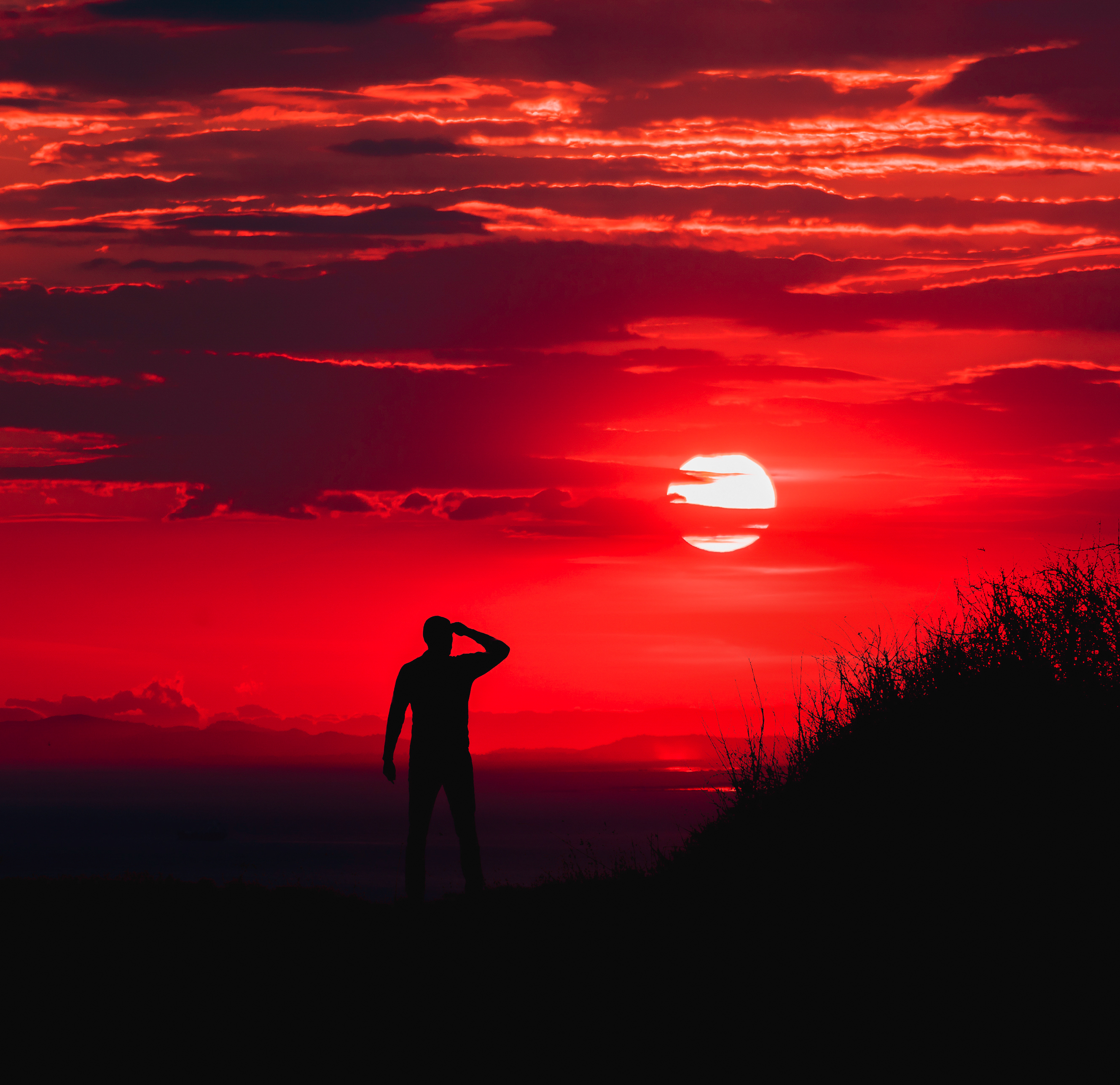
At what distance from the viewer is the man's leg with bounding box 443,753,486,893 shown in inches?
491

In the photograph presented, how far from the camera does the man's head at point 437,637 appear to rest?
12.6 m

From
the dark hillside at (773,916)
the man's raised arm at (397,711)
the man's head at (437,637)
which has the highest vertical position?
the man's head at (437,637)

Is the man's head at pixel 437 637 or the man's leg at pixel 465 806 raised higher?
the man's head at pixel 437 637

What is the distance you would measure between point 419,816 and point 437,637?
72.6 inches

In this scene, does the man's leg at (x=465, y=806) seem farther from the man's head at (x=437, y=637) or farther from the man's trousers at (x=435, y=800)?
the man's head at (x=437, y=637)

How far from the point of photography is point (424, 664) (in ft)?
41.4

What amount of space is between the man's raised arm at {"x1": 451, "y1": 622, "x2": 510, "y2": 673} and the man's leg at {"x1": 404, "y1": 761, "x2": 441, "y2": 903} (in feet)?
4.15

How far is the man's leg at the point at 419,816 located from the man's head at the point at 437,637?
3.82ft

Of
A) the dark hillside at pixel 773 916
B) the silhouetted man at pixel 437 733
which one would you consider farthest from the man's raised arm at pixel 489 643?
the dark hillside at pixel 773 916

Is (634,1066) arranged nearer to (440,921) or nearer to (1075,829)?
(440,921)

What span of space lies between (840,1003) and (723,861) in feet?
17.8

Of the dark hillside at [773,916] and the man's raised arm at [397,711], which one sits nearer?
the dark hillside at [773,916]

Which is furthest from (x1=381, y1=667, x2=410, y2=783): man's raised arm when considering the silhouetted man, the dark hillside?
the dark hillside

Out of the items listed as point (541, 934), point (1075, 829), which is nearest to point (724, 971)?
point (541, 934)
